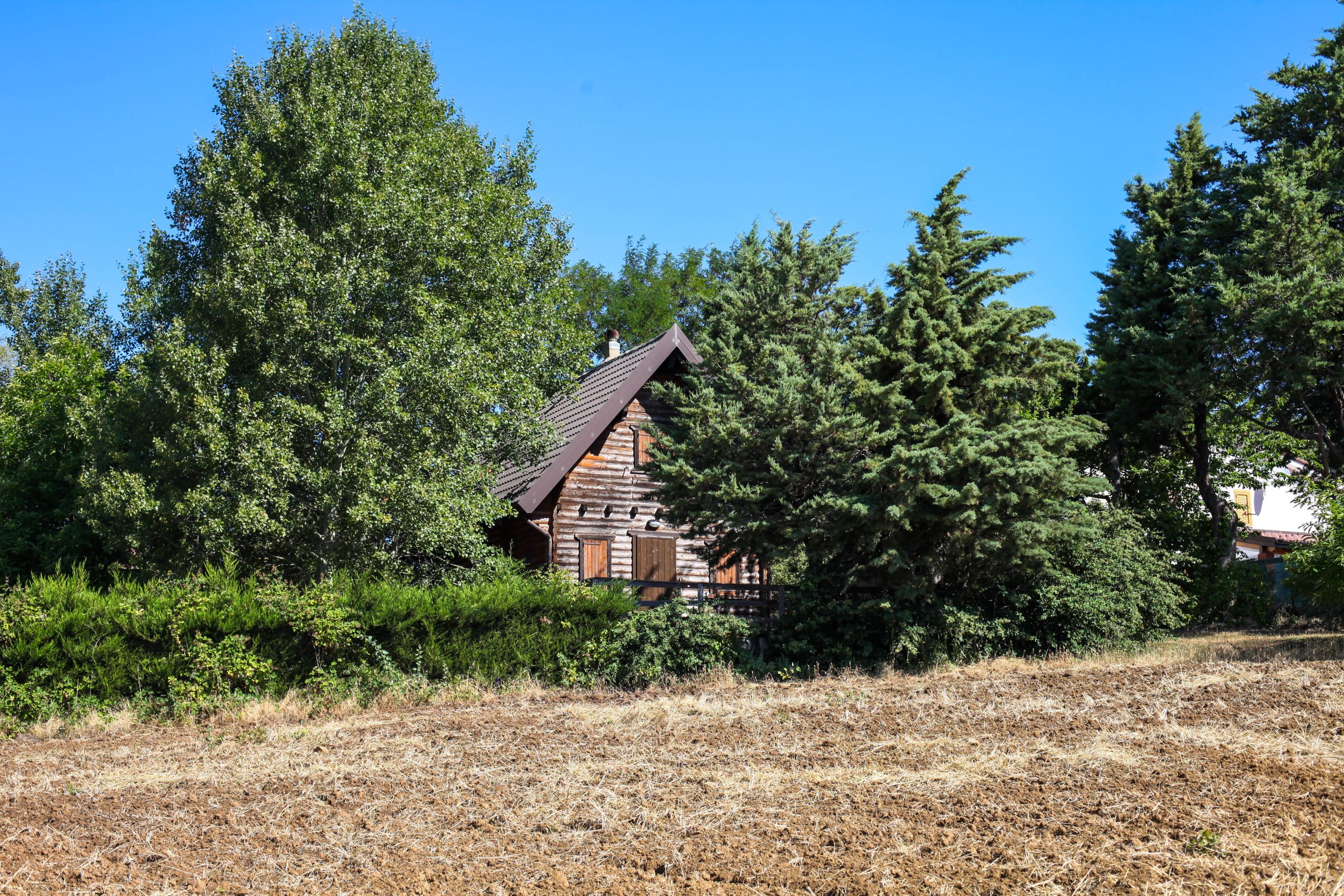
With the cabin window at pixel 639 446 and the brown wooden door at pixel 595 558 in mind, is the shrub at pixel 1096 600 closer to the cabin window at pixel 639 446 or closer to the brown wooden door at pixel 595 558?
the brown wooden door at pixel 595 558

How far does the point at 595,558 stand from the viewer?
2116 centimetres

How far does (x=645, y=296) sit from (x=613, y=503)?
2395 centimetres

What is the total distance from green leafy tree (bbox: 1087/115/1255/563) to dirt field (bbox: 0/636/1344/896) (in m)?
12.1

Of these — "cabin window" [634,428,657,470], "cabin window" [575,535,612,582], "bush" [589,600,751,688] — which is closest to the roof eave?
"cabin window" [634,428,657,470]

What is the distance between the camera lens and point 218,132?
2108 centimetres

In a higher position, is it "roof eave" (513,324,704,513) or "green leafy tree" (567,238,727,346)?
"green leafy tree" (567,238,727,346)

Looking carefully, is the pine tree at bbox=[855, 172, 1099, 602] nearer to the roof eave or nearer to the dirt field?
the dirt field

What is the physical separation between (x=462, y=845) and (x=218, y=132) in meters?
19.1

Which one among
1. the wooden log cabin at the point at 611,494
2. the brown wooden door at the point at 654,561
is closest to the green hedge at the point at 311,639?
the wooden log cabin at the point at 611,494

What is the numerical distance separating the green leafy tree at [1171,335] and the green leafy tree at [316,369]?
14.1m

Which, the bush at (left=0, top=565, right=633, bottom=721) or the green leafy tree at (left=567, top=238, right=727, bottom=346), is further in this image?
the green leafy tree at (left=567, top=238, right=727, bottom=346)

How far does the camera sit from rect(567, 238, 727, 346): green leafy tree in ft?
143

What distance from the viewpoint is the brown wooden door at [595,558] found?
826 inches

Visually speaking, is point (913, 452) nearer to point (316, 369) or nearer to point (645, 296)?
point (316, 369)
